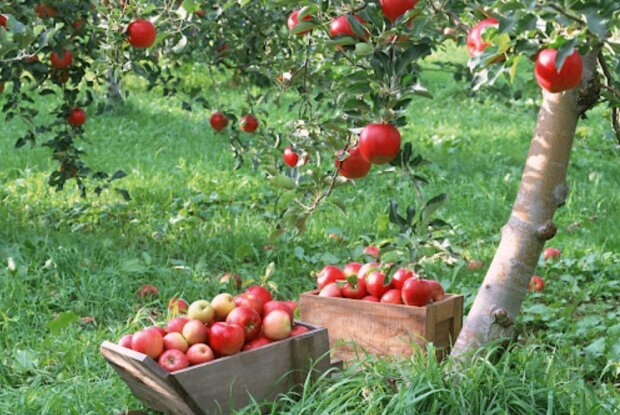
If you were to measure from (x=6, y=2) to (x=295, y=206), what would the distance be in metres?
1.58

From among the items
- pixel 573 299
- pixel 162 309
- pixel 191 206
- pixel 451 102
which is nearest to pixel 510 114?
pixel 451 102

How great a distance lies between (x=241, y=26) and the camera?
466cm

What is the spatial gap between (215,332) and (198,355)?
78mm

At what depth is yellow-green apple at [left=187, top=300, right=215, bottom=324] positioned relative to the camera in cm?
256

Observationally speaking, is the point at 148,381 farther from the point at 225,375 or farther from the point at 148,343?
the point at 225,375

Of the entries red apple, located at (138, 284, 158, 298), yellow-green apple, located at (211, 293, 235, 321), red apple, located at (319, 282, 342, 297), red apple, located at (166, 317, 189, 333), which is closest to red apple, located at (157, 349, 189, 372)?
red apple, located at (166, 317, 189, 333)

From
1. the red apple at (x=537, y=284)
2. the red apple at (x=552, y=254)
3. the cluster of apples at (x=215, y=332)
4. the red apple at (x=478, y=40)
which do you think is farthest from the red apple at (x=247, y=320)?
the red apple at (x=552, y=254)

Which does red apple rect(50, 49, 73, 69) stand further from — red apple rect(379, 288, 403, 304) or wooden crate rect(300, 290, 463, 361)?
red apple rect(379, 288, 403, 304)

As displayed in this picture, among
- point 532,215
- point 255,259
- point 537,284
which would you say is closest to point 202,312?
point 532,215

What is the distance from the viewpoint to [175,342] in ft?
7.97

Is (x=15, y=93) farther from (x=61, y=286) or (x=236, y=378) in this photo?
(x=236, y=378)

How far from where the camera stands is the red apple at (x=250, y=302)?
2.62m

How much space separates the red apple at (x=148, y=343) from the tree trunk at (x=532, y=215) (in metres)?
0.84

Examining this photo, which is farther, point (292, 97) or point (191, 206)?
point (292, 97)
